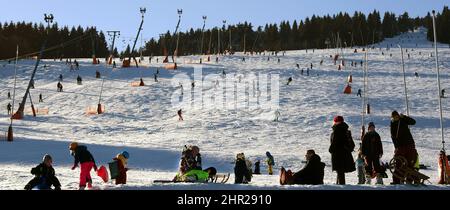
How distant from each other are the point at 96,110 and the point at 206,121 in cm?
1085

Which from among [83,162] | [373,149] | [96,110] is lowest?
[96,110]

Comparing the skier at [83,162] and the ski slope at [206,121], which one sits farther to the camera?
the ski slope at [206,121]

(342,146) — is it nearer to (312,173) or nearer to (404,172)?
(312,173)

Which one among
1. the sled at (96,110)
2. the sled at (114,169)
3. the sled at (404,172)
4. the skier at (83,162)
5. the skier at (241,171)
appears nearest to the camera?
the sled at (404,172)

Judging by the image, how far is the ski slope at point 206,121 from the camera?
2143 centimetres

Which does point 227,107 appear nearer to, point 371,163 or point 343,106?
point 343,106

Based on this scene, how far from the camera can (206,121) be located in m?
36.2

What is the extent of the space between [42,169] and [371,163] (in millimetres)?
6655

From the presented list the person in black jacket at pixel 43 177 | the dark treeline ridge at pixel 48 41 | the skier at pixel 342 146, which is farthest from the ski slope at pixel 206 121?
the dark treeline ridge at pixel 48 41

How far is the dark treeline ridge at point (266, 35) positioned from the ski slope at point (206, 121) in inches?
2381

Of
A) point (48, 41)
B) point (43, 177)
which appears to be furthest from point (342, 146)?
point (48, 41)

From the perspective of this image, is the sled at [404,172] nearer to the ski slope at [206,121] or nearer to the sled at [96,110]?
the ski slope at [206,121]
